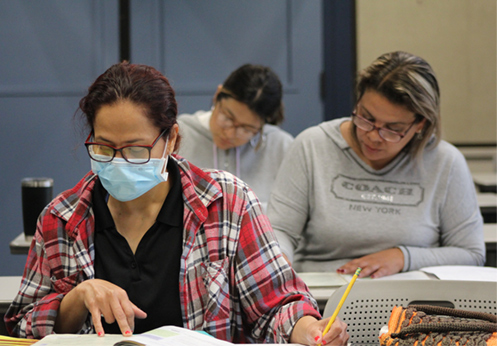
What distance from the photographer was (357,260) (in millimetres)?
1738

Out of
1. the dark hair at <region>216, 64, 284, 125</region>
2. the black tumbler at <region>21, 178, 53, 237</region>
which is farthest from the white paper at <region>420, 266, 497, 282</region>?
the black tumbler at <region>21, 178, 53, 237</region>

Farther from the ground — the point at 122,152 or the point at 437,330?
the point at 122,152

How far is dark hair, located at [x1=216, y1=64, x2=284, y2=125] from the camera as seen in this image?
2.33 metres

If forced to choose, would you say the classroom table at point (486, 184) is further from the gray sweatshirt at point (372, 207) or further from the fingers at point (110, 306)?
the fingers at point (110, 306)

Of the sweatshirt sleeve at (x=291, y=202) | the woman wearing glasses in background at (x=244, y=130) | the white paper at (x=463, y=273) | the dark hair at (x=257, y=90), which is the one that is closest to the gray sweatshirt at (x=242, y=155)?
the woman wearing glasses in background at (x=244, y=130)

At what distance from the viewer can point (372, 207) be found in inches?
74.2

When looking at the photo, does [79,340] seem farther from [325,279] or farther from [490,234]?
[490,234]

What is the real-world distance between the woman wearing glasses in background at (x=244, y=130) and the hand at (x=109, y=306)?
1.26 meters

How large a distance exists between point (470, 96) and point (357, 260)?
301 cm

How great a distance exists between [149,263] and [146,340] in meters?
0.32

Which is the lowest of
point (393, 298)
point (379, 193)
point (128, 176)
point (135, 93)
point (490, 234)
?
point (490, 234)

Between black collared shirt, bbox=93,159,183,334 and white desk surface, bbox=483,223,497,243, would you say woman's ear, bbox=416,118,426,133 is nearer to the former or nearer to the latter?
white desk surface, bbox=483,223,497,243

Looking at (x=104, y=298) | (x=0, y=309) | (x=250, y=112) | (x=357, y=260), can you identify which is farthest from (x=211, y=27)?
(x=104, y=298)

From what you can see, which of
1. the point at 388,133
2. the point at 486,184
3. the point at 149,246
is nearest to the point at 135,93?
the point at 149,246
